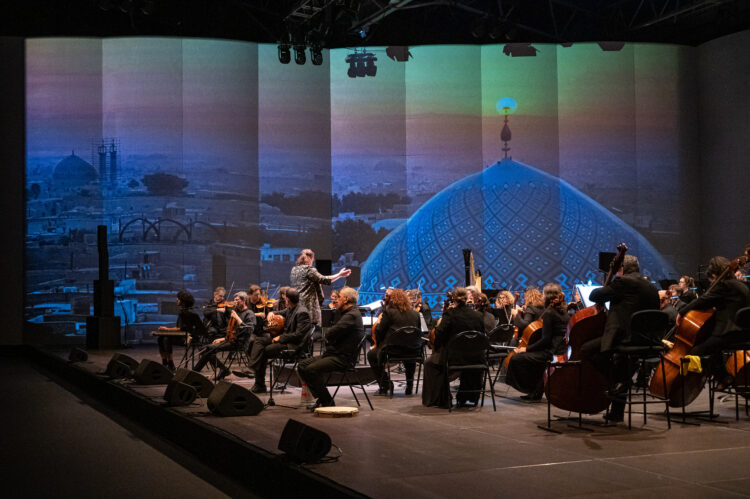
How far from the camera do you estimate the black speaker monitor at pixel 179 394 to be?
672cm

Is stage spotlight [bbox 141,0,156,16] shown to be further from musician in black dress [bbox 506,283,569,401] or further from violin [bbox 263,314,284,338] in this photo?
musician in black dress [bbox 506,283,569,401]

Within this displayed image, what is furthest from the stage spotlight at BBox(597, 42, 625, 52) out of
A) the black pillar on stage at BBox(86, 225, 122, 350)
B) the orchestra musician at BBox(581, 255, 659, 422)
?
the orchestra musician at BBox(581, 255, 659, 422)

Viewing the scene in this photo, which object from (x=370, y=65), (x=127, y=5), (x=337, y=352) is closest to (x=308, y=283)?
(x=337, y=352)

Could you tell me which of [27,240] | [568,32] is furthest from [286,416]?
[568,32]

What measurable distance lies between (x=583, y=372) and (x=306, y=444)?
7.77 feet

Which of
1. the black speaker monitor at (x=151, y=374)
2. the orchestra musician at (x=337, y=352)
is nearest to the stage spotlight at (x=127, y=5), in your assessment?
the black speaker monitor at (x=151, y=374)

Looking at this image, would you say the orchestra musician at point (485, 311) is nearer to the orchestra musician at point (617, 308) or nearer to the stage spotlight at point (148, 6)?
the orchestra musician at point (617, 308)

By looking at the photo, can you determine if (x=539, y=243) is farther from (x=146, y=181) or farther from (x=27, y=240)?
(x=27, y=240)

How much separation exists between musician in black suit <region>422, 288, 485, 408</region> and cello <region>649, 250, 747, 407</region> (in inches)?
64.2

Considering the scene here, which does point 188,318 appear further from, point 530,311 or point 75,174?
point 75,174

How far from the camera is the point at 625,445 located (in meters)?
5.04

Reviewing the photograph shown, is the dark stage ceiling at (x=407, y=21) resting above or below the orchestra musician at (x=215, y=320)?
above

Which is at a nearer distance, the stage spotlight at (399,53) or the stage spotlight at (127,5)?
Result: the stage spotlight at (127,5)

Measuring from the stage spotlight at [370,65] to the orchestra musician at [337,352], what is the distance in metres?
8.76
